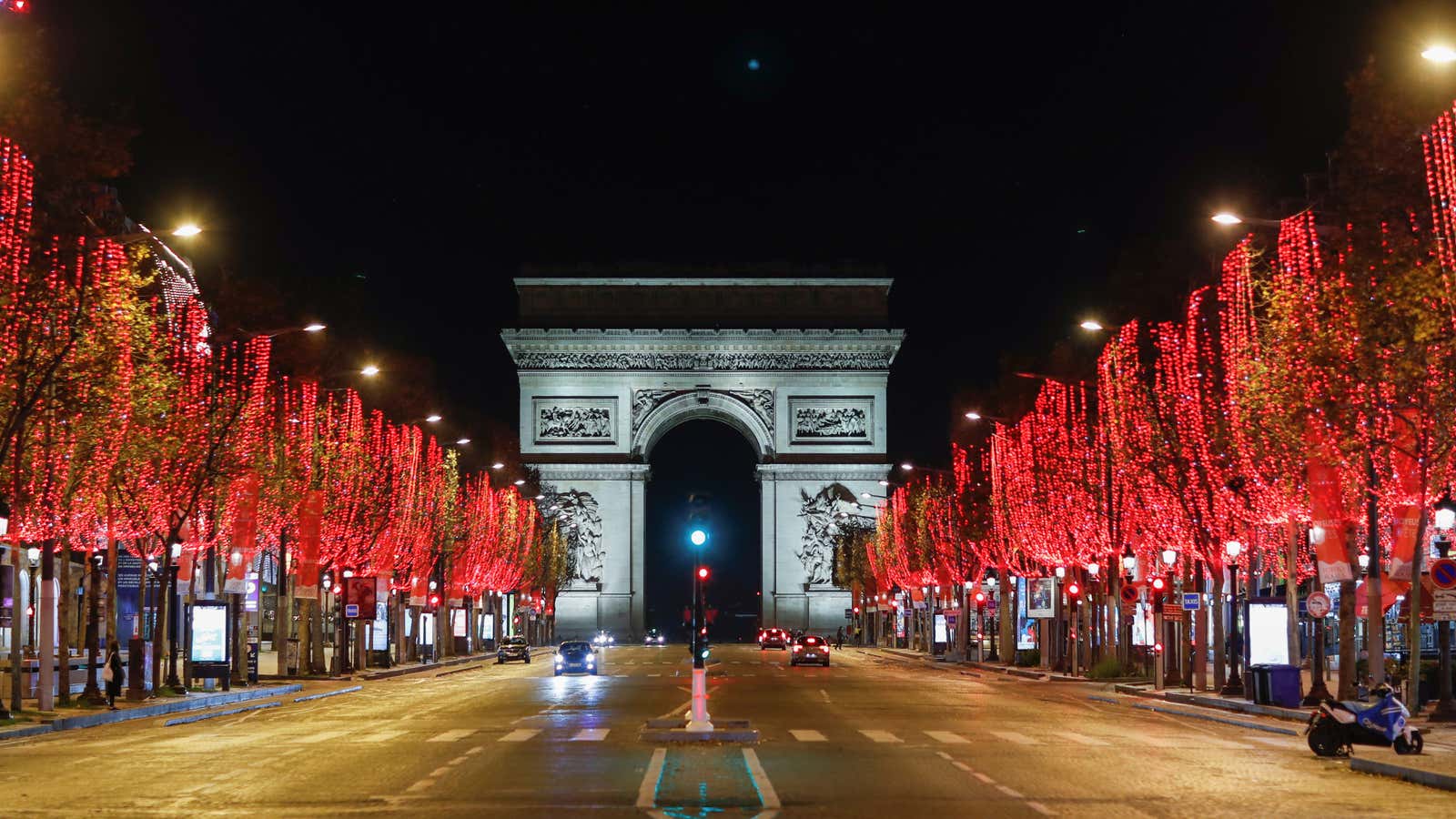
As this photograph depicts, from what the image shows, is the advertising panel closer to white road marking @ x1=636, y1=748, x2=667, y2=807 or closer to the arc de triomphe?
white road marking @ x1=636, y1=748, x2=667, y2=807

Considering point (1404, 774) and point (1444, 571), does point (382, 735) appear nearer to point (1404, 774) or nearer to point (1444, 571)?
point (1404, 774)

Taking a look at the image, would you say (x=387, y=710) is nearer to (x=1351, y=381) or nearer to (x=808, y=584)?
(x=1351, y=381)

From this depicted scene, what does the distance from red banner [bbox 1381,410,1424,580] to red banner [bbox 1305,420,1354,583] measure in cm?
125

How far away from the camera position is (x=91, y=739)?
103ft

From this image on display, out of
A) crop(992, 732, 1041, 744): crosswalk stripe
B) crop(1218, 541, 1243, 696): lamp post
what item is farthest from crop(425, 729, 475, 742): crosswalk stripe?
crop(1218, 541, 1243, 696): lamp post

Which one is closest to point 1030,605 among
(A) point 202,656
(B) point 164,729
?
(A) point 202,656

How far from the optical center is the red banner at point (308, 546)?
59.7 m

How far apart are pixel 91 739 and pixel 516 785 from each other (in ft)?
41.3

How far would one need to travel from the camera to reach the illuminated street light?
22.5 m

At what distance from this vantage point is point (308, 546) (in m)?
60.3

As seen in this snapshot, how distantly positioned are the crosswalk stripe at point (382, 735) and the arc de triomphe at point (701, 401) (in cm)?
9648

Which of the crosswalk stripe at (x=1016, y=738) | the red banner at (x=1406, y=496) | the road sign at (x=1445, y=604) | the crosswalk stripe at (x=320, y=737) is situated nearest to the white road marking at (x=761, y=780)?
the crosswalk stripe at (x=1016, y=738)

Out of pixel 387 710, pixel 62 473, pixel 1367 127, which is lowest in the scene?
pixel 387 710

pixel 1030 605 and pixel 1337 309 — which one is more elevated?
pixel 1337 309
